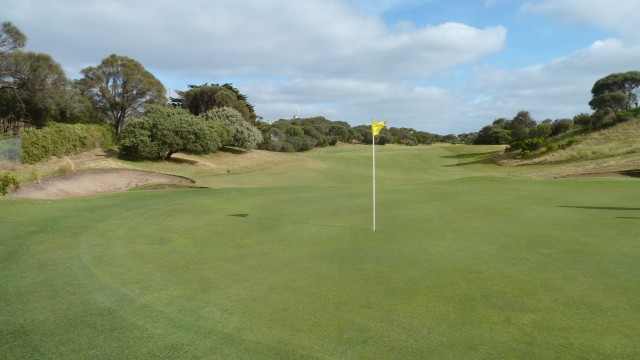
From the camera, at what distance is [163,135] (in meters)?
31.1

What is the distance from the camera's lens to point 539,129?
49.8 meters

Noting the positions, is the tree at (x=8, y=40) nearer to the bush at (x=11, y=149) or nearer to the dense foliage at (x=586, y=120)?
the bush at (x=11, y=149)

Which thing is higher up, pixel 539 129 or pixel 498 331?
pixel 539 129

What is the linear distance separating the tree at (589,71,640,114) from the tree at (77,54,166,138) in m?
46.6

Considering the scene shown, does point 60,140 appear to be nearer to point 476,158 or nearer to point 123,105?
point 123,105

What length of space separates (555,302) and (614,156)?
105ft

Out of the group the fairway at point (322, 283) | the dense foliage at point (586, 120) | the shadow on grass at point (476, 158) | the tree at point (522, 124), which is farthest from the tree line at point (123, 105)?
the tree at point (522, 124)

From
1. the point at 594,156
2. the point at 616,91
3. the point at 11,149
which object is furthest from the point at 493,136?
the point at 11,149

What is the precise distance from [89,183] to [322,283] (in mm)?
19943

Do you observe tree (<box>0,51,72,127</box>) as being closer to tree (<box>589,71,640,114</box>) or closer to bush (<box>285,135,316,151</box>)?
bush (<box>285,135,316,151</box>)

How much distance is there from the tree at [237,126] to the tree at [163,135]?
7.12 meters

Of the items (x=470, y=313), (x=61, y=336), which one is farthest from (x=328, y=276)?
(x=61, y=336)

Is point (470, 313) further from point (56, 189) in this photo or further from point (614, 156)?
point (614, 156)

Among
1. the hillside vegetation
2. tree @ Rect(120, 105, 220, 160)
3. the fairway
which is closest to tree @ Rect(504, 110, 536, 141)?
the hillside vegetation
